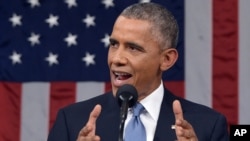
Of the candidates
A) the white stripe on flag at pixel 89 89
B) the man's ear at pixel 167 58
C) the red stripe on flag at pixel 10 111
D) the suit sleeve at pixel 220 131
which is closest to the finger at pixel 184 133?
the suit sleeve at pixel 220 131

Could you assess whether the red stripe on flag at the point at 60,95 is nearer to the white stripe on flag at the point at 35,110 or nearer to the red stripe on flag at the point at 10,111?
the white stripe on flag at the point at 35,110

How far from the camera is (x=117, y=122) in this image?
2164 mm

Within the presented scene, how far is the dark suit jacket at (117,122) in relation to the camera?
2.11 metres

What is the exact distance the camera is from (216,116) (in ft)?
7.06

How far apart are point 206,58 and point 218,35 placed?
111 mm

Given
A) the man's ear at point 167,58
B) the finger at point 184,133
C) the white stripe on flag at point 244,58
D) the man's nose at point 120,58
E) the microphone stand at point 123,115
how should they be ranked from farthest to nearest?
the white stripe on flag at point 244,58
the man's ear at point 167,58
the man's nose at point 120,58
the finger at point 184,133
the microphone stand at point 123,115

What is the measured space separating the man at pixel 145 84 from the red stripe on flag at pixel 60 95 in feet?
3.51

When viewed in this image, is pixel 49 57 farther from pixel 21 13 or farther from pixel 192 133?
pixel 192 133

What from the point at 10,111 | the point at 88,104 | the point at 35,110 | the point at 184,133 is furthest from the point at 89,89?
the point at 184,133

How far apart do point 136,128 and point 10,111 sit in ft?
4.35

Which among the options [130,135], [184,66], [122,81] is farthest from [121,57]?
[184,66]

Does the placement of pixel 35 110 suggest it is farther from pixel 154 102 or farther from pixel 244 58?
pixel 154 102

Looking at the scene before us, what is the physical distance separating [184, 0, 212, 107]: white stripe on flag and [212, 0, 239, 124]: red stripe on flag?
30mm

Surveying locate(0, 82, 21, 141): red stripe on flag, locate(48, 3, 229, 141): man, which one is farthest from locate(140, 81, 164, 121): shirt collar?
locate(0, 82, 21, 141): red stripe on flag
